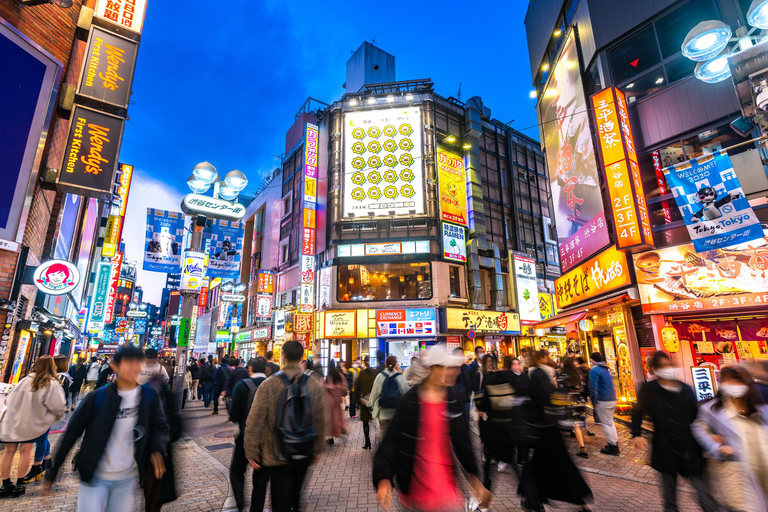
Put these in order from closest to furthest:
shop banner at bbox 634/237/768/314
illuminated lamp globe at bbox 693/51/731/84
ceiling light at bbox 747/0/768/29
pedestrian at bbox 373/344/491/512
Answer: pedestrian at bbox 373/344/491/512
ceiling light at bbox 747/0/768/29
illuminated lamp globe at bbox 693/51/731/84
shop banner at bbox 634/237/768/314

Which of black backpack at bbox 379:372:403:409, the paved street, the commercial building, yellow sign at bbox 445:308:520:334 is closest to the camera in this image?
the paved street

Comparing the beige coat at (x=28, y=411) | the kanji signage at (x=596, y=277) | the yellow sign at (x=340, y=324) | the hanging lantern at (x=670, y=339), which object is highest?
the kanji signage at (x=596, y=277)

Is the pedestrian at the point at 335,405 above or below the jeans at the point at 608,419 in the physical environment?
above

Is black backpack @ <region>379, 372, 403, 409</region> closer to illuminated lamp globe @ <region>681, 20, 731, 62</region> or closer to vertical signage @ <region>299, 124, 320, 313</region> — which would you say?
illuminated lamp globe @ <region>681, 20, 731, 62</region>

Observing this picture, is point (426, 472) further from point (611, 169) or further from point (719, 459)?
point (611, 169)

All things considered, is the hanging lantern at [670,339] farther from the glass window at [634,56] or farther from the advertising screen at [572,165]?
the glass window at [634,56]

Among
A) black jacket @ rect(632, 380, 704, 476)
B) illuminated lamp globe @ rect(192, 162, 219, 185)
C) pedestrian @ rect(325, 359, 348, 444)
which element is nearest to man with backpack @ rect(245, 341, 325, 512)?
pedestrian @ rect(325, 359, 348, 444)

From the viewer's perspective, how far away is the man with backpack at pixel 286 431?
3.33m

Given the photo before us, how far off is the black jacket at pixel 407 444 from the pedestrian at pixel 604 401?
6.63 m

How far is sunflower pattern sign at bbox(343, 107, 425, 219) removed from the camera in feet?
81.6

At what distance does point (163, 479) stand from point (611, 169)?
13.1 meters

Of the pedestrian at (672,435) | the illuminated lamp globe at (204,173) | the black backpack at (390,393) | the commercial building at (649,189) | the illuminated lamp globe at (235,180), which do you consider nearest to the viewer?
the pedestrian at (672,435)

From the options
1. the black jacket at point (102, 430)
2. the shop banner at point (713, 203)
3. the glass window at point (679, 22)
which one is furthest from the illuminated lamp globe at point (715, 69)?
the black jacket at point (102, 430)

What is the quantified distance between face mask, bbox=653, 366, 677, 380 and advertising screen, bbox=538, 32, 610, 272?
9.39 meters
